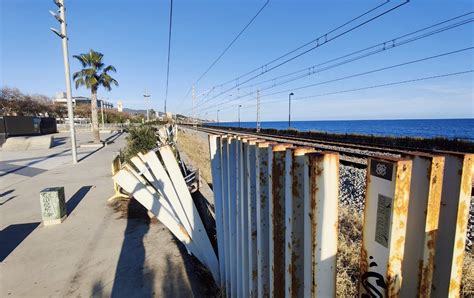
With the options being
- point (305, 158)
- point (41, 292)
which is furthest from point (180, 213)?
point (305, 158)

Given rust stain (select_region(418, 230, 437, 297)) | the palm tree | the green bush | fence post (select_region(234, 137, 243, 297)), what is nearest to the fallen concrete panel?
fence post (select_region(234, 137, 243, 297))

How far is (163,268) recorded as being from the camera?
140 inches

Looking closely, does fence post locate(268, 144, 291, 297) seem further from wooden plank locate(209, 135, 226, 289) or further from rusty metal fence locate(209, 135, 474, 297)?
wooden plank locate(209, 135, 226, 289)

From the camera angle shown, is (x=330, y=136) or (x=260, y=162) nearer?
(x=260, y=162)

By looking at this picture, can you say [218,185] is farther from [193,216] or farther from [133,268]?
[133,268]

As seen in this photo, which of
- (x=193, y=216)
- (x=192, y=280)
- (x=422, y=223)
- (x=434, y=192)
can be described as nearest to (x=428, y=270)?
(x=422, y=223)

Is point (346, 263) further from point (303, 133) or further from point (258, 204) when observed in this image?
point (303, 133)

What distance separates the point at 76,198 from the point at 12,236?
2.26m

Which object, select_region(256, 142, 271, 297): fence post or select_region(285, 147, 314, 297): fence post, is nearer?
select_region(285, 147, 314, 297): fence post

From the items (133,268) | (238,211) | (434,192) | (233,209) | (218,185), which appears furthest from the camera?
(133,268)

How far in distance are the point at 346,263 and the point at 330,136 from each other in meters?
22.2

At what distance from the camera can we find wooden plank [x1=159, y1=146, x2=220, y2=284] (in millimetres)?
3477

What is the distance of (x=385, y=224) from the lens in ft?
3.53

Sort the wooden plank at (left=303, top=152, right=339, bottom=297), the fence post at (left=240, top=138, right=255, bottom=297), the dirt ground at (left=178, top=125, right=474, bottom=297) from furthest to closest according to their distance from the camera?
the dirt ground at (left=178, top=125, right=474, bottom=297) → the fence post at (left=240, top=138, right=255, bottom=297) → the wooden plank at (left=303, top=152, right=339, bottom=297)
